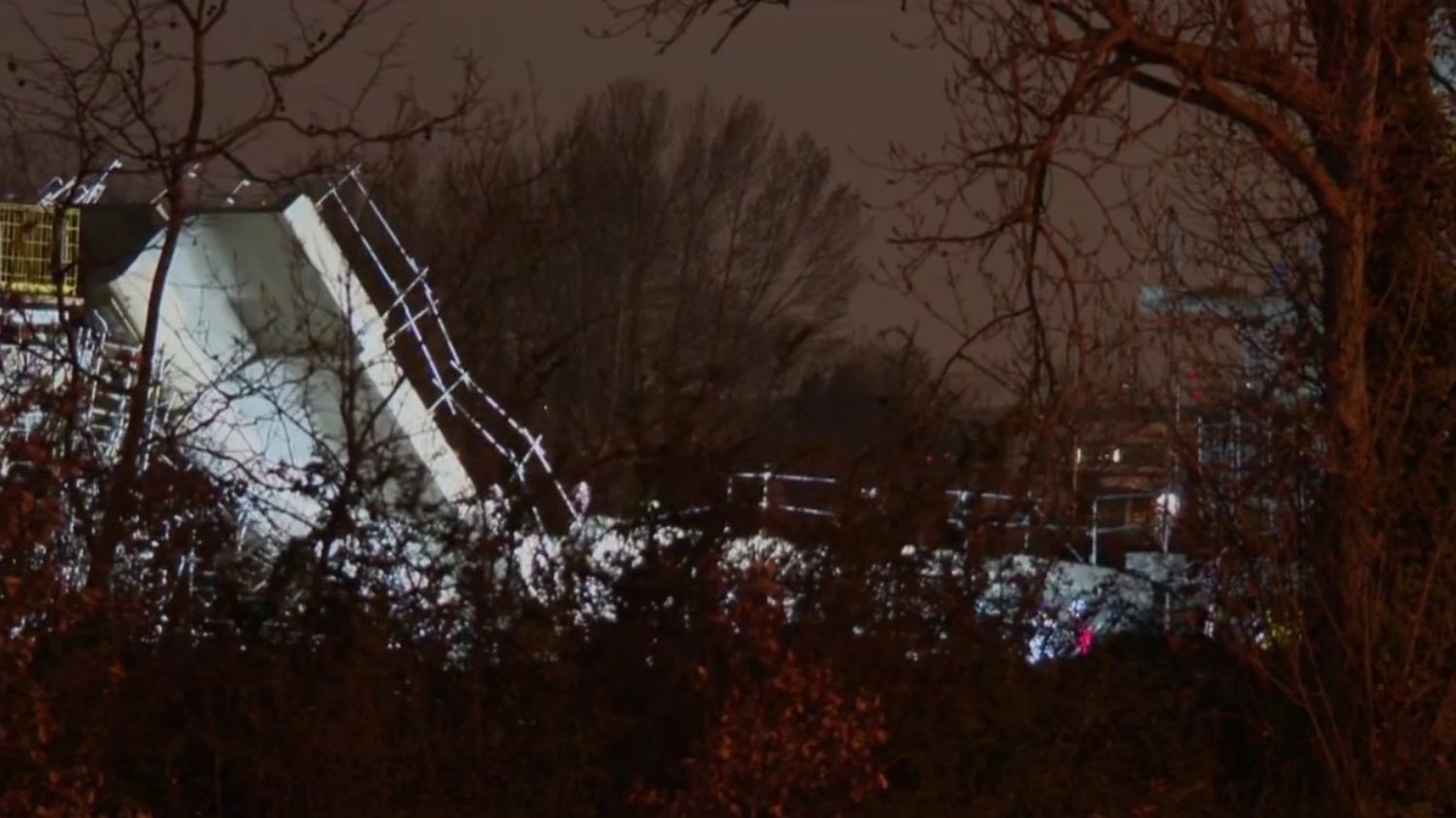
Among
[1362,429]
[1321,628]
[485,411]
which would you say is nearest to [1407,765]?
[1321,628]

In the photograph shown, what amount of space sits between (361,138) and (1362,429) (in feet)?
14.6

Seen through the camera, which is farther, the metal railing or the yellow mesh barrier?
the yellow mesh barrier

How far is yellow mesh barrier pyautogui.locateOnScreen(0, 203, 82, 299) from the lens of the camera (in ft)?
29.0

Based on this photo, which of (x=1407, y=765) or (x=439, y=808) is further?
(x=1407, y=765)

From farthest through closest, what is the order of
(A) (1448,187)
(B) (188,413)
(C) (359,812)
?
(A) (1448,187), (B) (188,413), (C) (359,812)

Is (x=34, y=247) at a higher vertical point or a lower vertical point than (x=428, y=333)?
higher

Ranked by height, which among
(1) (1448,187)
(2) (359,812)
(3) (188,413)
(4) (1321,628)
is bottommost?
(2) (359,812)

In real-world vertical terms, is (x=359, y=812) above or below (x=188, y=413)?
below

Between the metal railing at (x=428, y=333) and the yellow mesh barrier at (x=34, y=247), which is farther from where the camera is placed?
the yellow mesh barrier at (x=34, y=247)

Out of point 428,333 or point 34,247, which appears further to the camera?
point 428,333

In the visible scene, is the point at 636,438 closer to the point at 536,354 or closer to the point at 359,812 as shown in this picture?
the point at 536,354

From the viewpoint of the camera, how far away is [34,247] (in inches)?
380

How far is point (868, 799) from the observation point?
7.30 m

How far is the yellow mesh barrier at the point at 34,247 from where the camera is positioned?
29.0 ft
